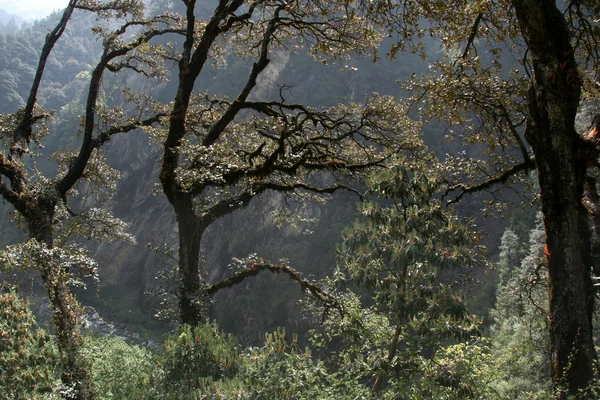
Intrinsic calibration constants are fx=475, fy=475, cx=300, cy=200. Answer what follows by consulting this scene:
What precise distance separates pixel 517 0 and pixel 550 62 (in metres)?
0.74

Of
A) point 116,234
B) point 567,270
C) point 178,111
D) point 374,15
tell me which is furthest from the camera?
point 116,234

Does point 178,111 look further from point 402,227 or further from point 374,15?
point 402,227

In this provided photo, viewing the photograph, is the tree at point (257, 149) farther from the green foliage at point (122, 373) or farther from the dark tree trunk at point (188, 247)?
the green foliage at point (122, 373)

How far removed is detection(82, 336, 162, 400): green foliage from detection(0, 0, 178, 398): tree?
8.5 inches

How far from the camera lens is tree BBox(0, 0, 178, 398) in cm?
632

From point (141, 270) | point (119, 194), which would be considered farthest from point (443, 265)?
point (119, 194)

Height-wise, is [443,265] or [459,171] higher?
[459,171]

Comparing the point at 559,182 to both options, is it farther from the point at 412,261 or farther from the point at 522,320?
the point at 522,320

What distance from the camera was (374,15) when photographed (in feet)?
22.7

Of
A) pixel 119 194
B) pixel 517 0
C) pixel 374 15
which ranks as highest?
pixel 119 194

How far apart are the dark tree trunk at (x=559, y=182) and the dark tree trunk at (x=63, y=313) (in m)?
4.89

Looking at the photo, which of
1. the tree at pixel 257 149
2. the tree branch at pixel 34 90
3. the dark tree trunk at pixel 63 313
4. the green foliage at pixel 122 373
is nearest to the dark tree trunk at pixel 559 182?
the tree at pixel 257 149

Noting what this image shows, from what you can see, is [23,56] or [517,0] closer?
[517,0]

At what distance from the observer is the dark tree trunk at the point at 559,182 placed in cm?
448
